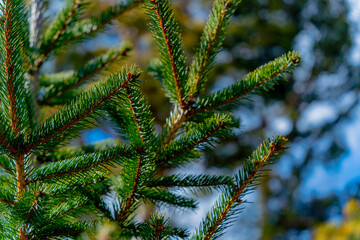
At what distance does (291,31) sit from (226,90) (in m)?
5.43

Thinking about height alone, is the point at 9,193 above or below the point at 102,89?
below

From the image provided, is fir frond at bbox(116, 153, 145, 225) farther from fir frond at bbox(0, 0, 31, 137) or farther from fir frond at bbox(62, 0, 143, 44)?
fir frond at bbox(62, 0, 143, 44)

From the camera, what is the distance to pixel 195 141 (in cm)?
52

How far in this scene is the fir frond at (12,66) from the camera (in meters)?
0.46

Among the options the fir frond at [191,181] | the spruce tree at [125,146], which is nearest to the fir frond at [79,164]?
the spruce tree at [125,146]

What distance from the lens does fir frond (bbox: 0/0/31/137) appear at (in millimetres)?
458

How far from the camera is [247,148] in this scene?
565 centimetres

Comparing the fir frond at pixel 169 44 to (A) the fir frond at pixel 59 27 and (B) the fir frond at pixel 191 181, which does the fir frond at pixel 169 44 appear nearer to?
(B) the fir frond at pixel 191 181

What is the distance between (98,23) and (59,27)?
0.28 feet

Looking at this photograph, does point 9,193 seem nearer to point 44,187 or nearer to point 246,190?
point 44,187

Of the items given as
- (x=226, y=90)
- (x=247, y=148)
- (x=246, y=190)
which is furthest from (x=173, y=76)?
(x=247, y=148)

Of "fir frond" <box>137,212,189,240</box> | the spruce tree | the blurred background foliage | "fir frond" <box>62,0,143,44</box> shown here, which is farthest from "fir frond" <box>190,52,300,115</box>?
the blurred background foliage

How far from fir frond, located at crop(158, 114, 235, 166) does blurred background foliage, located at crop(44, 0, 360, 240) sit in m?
4.91

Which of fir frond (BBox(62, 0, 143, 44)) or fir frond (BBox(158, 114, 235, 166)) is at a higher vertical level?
fir frond (BBox(62, 0, 143, 44))
